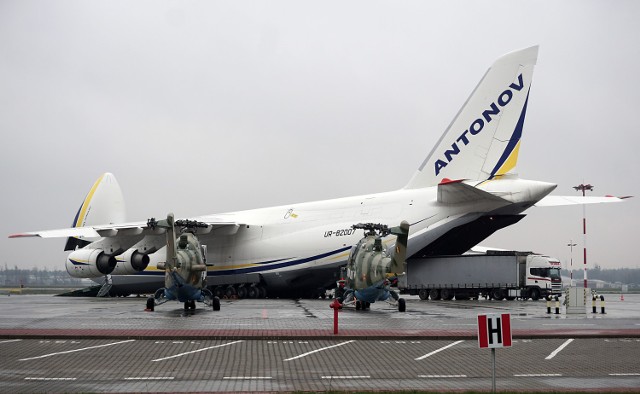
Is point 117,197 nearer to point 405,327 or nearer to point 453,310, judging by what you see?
point 453,310

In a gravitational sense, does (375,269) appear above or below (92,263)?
below

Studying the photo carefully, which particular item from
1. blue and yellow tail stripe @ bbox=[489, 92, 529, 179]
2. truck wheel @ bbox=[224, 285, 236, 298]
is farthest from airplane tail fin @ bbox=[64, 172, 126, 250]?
blue and yellow tail stripe @ bbox=[489, 92, 529, 179]

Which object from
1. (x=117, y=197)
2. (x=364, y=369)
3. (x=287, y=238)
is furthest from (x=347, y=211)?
(x=364, y=369)

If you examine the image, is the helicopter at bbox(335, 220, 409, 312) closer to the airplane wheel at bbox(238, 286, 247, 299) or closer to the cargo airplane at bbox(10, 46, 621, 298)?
the cargo airplane at bbox(10, 46, 621, 298)

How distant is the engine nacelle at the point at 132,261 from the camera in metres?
43.1

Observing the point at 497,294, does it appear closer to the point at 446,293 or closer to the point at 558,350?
the point at 446,293

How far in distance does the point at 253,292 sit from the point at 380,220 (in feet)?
30.1

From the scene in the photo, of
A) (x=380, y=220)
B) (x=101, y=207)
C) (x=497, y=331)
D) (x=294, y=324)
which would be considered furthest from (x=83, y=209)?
(x=497, y=331)

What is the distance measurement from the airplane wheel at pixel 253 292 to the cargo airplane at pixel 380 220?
0.05 meters

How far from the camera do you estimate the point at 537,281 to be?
44312 mm

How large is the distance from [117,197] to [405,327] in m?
33.8

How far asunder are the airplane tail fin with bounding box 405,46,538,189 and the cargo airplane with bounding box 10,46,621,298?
5 cm

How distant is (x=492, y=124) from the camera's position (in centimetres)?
3794

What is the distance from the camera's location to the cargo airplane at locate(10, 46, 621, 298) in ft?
123
